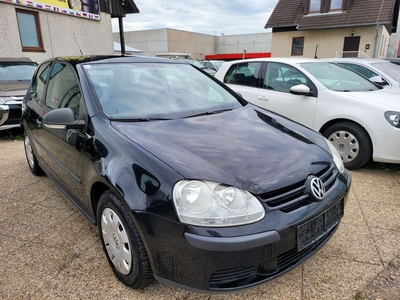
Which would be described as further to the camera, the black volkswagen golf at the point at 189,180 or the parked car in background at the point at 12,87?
the parked car in background at the point at 12,87

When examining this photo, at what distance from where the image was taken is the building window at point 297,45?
802 inches

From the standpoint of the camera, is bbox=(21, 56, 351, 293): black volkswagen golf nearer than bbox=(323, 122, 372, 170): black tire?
Yes

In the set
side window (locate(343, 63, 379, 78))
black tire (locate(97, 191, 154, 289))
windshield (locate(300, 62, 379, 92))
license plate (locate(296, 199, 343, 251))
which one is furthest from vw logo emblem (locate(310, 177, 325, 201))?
side window (locate(343, 63, 379, 78))

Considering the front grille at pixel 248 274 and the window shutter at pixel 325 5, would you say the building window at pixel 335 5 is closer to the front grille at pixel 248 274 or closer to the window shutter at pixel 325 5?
the window shutter at pixel 325 5

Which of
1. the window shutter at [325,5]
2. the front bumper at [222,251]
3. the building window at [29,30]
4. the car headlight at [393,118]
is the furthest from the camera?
the window shutter at [325,5]

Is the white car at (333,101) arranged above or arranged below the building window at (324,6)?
below

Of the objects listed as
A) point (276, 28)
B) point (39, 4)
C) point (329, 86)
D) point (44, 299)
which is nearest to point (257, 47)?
point (276, 28)

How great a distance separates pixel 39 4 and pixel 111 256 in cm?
1007

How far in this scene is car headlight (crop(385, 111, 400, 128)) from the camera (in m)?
3.50

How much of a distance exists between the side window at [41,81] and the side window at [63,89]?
0.73ft

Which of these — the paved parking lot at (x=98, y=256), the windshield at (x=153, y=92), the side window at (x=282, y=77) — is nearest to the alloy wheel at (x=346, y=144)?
the paved parking lot at (x=98, y=256)

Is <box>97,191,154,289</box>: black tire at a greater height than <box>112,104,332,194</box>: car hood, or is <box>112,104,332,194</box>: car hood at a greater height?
<box>112,104,332,194</box>: car hood

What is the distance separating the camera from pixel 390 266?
2.17 m

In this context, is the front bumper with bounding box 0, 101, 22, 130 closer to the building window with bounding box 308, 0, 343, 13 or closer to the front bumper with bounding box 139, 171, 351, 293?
the front bumper with bounding box 139, 171, 351, 293
